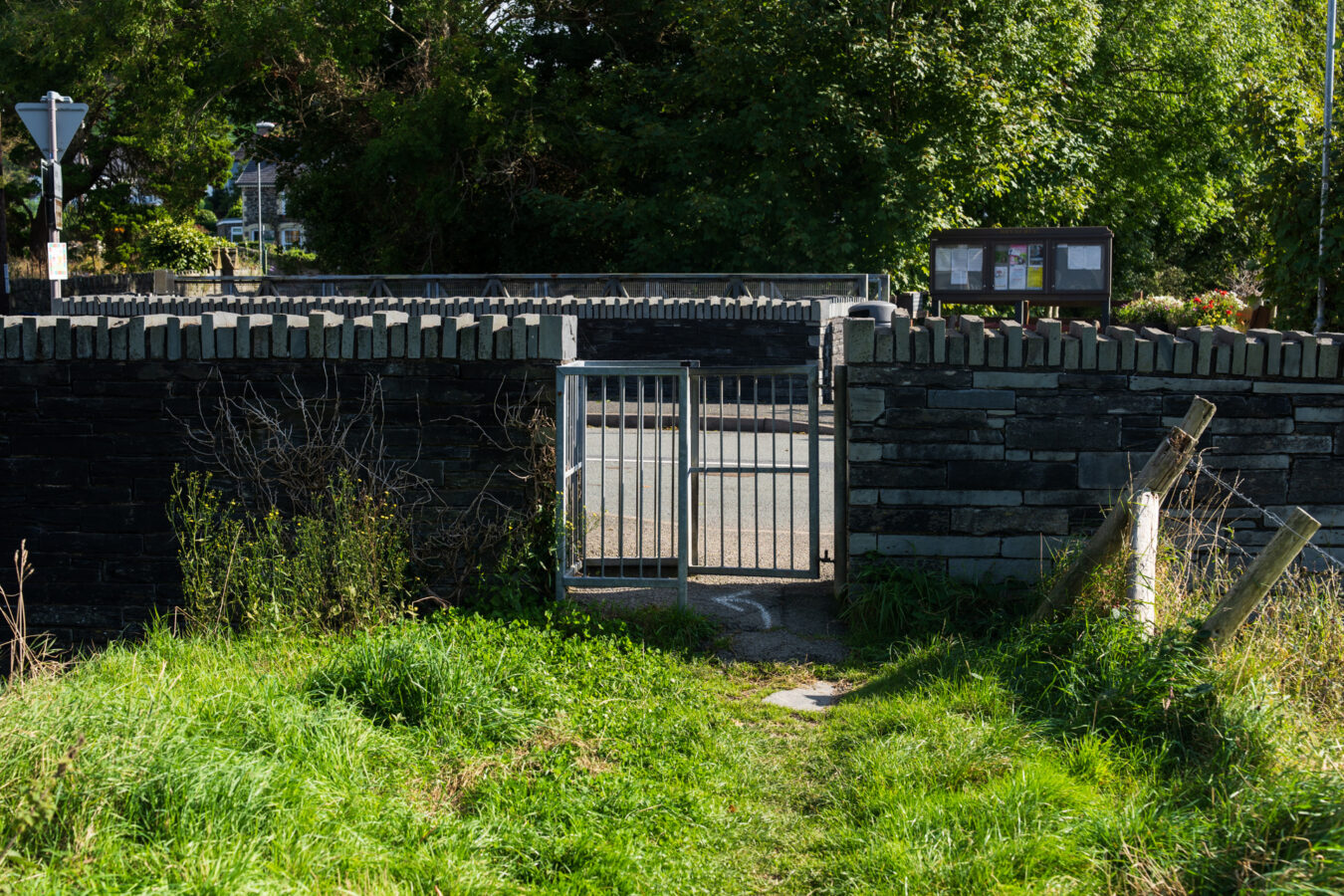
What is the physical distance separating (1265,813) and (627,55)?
1131 inches

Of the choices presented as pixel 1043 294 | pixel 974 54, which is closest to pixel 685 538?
pixel 1043 294

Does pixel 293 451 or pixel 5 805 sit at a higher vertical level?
pixel 293 451

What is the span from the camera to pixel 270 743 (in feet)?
13.1

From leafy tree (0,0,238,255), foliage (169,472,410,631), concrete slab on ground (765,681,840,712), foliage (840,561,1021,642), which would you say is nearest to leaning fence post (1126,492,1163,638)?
foliage (840,561,1021,642)

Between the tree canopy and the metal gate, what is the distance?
14470 millimetres

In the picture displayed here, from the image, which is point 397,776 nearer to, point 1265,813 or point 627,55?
point 1265,813

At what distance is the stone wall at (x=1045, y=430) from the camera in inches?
254

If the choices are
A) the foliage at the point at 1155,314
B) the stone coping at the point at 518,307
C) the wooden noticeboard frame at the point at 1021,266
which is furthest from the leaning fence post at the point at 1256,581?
the foliage at the point at 1155,314

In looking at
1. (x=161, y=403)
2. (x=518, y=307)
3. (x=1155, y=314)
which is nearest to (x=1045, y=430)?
(x=161, y=403)

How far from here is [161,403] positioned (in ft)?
21.2

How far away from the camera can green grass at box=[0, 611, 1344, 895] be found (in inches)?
133

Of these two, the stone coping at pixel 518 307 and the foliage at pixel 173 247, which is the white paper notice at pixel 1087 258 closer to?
the stone coping at pixel 518 307

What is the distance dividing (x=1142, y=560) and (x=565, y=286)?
1531 centimetres

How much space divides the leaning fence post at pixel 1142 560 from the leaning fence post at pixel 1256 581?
16.7 inches
